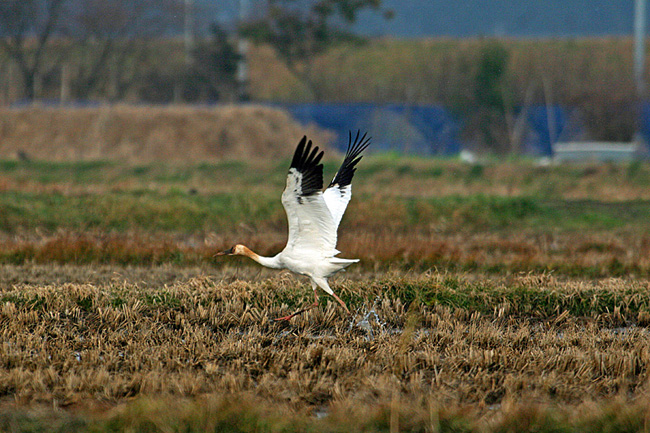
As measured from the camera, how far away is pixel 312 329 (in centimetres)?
855

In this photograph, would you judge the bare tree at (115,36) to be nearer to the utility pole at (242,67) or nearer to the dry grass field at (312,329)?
the utility pole at (242,67)

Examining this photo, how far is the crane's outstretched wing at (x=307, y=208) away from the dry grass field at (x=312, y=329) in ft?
2.27

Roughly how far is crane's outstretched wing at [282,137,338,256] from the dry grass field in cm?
69

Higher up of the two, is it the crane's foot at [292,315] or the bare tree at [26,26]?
the bare tree at [26,26]

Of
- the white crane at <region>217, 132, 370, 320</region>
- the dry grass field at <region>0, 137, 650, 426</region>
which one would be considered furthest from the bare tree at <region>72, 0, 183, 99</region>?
the white crane at <region>217, 132, 370, 320</region>

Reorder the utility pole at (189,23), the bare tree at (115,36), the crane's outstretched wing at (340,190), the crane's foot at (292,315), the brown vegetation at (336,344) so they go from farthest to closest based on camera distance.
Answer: the utility pole at (189,23), the bare tree at (115,36), the crane's outstretched wing at (340,190), the crane's foot at (292,315), the brown vegetation at (336,344)

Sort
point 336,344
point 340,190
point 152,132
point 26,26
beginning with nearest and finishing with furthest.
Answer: point 336,344, point 340,190, point 152,132, point 26,26

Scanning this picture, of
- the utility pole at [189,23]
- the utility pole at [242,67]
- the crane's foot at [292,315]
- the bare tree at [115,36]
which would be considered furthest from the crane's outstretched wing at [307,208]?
the utility pole at [189,23]

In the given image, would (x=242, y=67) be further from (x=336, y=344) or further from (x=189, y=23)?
(x=336, y=344)

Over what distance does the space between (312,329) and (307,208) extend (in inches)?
44.8

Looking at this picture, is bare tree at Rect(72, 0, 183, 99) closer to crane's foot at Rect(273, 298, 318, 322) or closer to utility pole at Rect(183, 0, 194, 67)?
utility pole at Rect(183, 0, 194, 67)

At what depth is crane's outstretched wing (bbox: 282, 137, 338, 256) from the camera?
7.89 m

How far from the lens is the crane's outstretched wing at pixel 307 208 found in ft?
25.9

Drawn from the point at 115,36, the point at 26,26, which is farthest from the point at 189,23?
the point at 26,26
